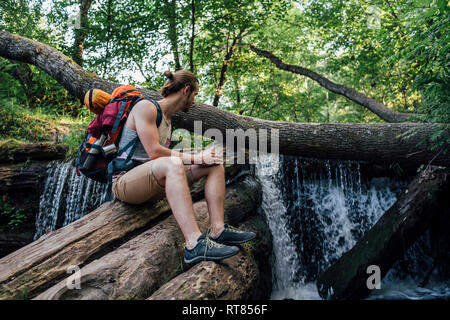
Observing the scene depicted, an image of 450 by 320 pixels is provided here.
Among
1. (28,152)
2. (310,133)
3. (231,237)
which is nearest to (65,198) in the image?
(28,152)

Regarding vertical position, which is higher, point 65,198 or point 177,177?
point 177,177

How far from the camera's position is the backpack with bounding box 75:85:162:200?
9.66 feet

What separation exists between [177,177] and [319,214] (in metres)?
4.27

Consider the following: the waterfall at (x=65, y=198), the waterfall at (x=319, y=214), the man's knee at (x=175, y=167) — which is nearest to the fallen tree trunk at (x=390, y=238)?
the waterfall at (x=319, y=214)

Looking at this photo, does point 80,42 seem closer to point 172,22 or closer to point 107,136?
point 172,22

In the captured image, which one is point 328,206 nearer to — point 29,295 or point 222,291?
point 222,291

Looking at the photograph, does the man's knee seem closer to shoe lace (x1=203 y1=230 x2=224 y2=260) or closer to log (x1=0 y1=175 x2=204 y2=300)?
shoe lace (x1=203 y1=230 x2=224 y2=260)

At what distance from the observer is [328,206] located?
6137mm

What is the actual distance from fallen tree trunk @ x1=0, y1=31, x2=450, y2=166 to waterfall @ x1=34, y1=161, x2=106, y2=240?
1.63 m

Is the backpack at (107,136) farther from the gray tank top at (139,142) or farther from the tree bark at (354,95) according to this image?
the tree bark at (354,95)

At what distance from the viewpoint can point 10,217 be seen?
20.6ft

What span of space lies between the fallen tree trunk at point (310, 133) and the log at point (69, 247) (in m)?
2.33

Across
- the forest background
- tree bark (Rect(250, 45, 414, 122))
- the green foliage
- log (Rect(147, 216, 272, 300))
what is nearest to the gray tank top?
log (Rect(147, 216, 272, 300))
